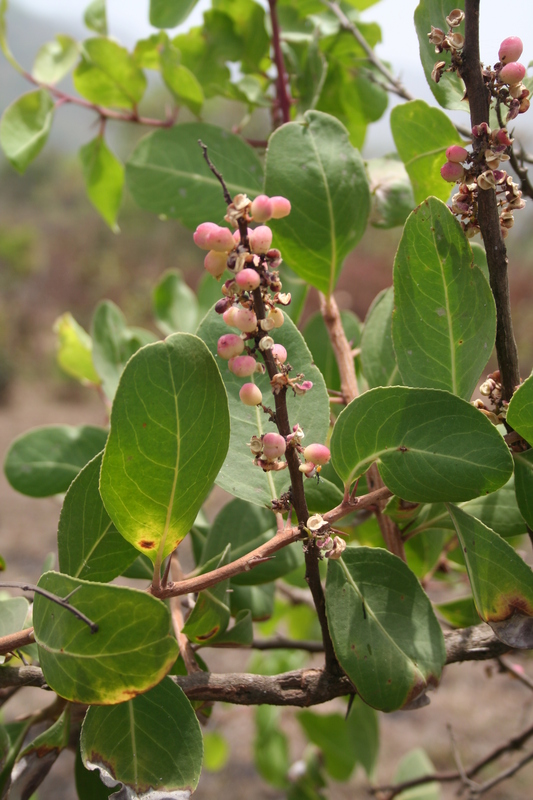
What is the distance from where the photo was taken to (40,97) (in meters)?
0.70

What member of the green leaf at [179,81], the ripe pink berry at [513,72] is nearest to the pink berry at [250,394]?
the ripe pink berry at [513,72]

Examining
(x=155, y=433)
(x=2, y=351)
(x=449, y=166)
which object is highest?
(x=449, y=166)

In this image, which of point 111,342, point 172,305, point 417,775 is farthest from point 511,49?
point 417,775

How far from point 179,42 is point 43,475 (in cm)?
55

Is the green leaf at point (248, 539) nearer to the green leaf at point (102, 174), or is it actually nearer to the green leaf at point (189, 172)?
the green leaf at point (189, 172)

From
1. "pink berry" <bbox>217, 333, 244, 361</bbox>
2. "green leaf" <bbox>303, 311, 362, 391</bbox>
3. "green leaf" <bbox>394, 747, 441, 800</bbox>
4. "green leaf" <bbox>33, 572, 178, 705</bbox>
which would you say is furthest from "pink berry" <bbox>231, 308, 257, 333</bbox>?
"green leaf" <bbox>394, 747, 441, 800</bbox>

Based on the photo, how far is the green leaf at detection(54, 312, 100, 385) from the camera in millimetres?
846

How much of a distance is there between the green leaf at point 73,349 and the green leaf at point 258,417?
499mm

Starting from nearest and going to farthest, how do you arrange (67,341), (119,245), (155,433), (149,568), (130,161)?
(155,433)
(149,568)
(130,161)
(67,341)
(119,245)

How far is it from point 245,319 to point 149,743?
0.83 ft

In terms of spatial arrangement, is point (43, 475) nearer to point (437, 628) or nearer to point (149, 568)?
point (149, 568)

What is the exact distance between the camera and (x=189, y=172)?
0.61 metres

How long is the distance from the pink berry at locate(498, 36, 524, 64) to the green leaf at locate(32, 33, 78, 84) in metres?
0.61

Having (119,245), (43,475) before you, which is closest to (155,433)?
(43,475)
